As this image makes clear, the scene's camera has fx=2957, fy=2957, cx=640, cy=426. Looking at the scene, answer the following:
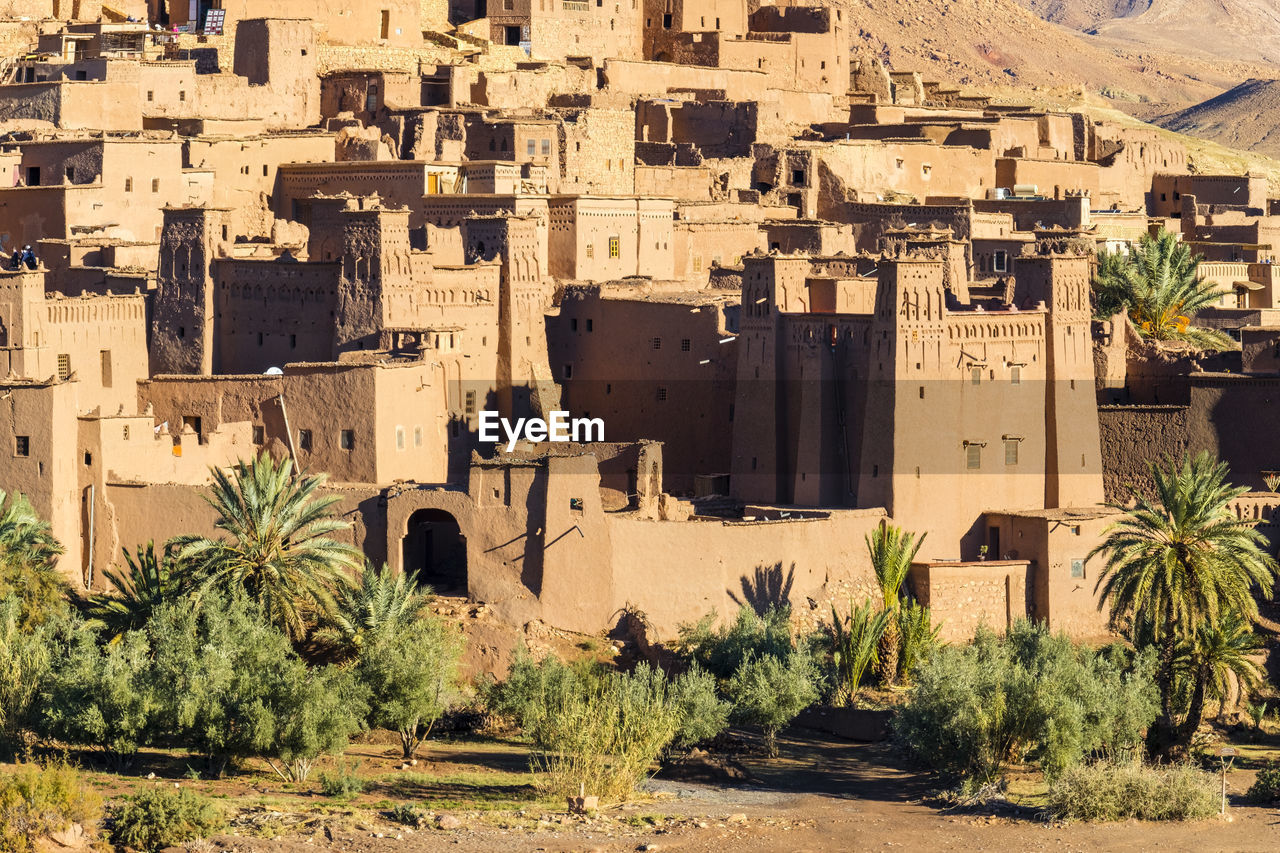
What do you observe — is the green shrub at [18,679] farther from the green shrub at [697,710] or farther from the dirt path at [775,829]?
the green shrub at [697,710]

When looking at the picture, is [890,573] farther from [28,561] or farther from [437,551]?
[28,561]

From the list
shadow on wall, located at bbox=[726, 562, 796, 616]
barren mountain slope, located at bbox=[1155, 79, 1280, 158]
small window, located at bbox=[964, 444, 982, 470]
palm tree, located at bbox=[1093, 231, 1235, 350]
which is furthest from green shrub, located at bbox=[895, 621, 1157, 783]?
barren mountain slope, located at bbox=[1155, 79, 1280, 158]

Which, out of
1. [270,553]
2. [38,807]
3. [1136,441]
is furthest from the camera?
[1136,441]

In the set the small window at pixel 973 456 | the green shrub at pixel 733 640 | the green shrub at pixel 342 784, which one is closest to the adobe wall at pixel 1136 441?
the small window at pixel 973 456

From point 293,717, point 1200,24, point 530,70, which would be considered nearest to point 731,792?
point 293,717

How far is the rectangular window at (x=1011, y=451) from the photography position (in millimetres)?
41562

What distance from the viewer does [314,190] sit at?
47.8 m

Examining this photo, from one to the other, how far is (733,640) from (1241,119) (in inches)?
2773

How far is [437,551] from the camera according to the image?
129 feet

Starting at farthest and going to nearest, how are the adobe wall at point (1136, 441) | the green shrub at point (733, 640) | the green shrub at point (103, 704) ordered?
the adobe wall at point (1136, 441) → the green shrub at point (733, 640) → the green shrub at point (103, 704)

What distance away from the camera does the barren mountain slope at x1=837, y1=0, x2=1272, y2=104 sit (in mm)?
92750

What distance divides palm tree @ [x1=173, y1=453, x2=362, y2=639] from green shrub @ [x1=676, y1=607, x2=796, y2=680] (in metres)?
4.61

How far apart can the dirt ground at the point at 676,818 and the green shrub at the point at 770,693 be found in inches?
35.6

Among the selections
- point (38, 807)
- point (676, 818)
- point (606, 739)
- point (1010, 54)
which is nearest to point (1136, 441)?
point (606, 739)
